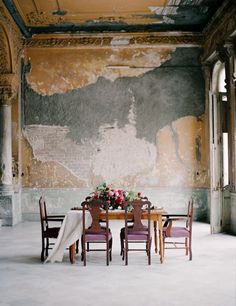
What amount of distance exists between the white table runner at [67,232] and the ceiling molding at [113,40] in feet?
22.7

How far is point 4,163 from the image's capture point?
1179 cm

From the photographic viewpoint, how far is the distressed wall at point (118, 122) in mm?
12750

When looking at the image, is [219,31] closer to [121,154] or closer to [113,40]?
[113,40]

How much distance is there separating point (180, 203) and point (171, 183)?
59 cm

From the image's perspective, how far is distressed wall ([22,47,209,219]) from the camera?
12.8m

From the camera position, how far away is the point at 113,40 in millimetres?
12867

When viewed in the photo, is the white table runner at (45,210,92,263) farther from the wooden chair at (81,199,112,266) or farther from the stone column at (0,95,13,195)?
the stone column at (0,95,13,195)

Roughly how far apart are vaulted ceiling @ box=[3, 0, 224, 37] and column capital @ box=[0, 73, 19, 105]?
1.36 metres

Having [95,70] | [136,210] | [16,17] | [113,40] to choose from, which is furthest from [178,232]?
[113,40]

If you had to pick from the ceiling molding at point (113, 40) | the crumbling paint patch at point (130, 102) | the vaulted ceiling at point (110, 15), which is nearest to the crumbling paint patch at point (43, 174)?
the crumbling paint patch at point (130, 102)

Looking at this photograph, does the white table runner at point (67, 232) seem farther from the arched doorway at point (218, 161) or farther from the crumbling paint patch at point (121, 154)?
the crumbling paint patch at point (121, 154)

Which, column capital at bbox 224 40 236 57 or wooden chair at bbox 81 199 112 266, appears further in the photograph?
column capital at bbox 224 40 236 57

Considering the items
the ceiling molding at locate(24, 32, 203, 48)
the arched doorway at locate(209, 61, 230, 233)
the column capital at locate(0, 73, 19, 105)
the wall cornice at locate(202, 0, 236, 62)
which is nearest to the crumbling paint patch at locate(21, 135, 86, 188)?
the column capital at locate(0, 73, 19, 105)

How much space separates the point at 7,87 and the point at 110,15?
3.12 m
